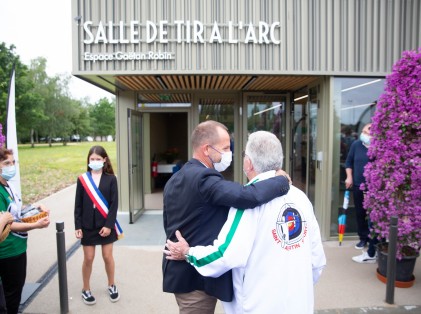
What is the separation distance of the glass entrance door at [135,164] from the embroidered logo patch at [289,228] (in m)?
5.12

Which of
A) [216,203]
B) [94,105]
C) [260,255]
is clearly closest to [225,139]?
[216,203]

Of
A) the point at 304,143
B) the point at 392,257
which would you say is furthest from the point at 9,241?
the point at 304,143

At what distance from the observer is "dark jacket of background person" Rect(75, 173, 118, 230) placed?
3508mm

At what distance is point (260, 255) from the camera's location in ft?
5.81

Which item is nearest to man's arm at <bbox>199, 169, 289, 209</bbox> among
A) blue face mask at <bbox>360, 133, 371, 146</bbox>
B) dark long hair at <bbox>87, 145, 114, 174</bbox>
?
dark long hair at <bbox>87, 145, 114, 174</bbox>

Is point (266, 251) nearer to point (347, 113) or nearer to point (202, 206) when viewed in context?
point (202, 206)

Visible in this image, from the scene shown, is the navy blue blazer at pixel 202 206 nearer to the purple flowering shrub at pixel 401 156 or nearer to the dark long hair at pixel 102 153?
the dark long hair at pixel 102 153

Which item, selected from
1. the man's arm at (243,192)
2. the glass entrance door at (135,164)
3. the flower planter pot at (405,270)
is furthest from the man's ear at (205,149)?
the glass entrance door at (135,164)

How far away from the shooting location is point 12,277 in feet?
9.58

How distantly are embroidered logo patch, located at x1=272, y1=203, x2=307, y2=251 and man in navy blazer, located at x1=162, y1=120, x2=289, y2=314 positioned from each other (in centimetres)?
11

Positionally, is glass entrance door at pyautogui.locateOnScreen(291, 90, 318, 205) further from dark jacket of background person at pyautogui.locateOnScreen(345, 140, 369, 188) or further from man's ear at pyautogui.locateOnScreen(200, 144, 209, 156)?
man's ear at pyautogui.locateOnScreen(200, 144, 209, 156)

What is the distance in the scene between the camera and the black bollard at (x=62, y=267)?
10.9 ft

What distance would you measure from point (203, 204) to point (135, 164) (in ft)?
18.0

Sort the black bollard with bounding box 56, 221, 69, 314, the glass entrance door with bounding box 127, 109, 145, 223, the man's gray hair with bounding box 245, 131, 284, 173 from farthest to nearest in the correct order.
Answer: the glass entrance door with bounding box 127, 109, 145, 223 < the black bollard with bounding box 56, 221, 69, 314 < the man's gray hair with bounding box 245, 131, 284, 173
